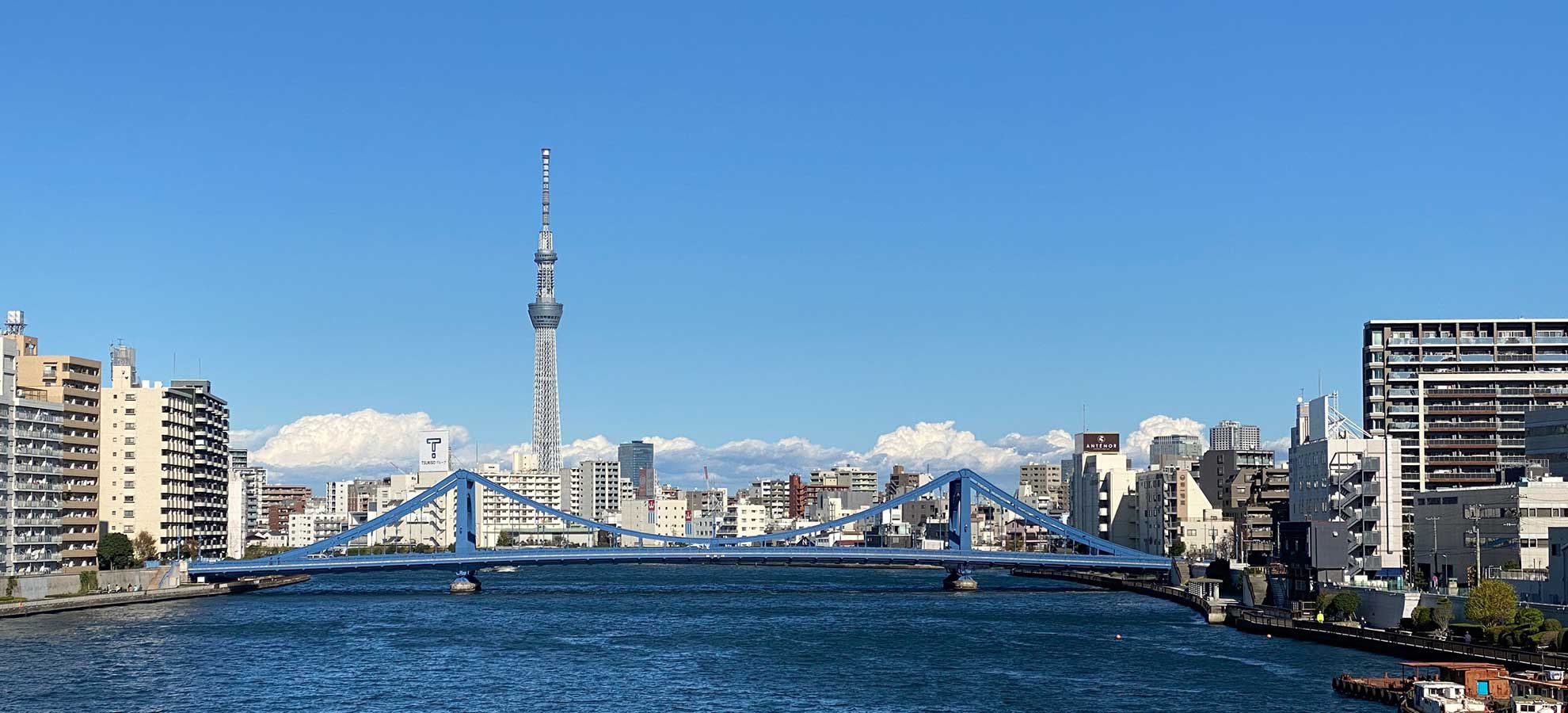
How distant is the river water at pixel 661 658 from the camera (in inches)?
1984

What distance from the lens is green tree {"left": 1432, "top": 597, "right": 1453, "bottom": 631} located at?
5522 cm

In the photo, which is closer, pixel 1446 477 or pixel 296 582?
pixel 1446 477

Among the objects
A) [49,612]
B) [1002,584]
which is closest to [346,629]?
[49,612]

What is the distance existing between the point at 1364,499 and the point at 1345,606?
9885 millimetres

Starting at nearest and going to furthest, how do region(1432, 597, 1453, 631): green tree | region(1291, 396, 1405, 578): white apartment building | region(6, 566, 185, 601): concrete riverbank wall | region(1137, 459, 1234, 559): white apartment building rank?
region(1432, 597, 1453, 631): green tree → region(1291, 396, 1405, 578): white apartment building → region(6, 566, 185, 601): concrete riverbank wall → region(1137, 459, 1234, 559): white apartment building

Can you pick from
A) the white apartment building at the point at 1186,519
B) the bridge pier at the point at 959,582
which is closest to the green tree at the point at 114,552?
A: the bridge pier at the point at 959,582

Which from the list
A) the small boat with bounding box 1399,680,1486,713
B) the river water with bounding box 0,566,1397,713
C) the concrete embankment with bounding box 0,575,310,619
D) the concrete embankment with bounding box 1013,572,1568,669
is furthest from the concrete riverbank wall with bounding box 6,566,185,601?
the small boat with bounding box 1399,680,1486,713

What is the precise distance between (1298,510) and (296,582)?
217ft

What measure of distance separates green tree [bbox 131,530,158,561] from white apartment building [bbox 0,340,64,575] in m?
14.3

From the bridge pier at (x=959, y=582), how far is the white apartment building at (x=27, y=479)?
1902 inches

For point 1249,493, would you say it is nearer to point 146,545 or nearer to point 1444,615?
point 146,545

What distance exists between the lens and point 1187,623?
246 ft

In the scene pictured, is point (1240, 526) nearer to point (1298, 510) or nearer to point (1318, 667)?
point (1298, 510)

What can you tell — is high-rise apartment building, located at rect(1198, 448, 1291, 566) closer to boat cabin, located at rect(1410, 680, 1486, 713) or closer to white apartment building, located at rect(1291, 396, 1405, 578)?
white apartment building, located at rect(1291, 396, 1405, 578)
